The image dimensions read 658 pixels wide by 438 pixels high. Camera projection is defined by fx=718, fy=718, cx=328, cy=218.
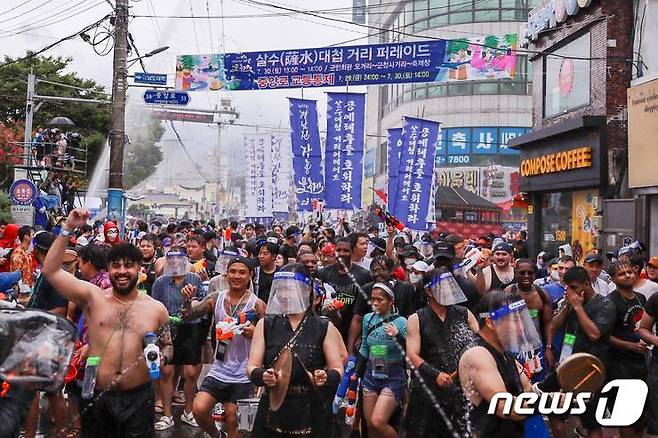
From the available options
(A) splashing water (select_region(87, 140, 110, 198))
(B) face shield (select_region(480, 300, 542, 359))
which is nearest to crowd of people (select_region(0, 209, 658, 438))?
(B) face shield (select_region(480, 300, 542, 359))

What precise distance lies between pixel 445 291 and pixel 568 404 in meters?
1.48

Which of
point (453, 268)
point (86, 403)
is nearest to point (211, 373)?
point (86, 403)

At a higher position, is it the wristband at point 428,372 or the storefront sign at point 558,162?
the storefront sign at point 558,162

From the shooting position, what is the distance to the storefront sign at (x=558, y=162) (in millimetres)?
17617

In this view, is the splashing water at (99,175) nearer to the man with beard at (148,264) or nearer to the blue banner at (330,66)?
the blue banner at (330,66)

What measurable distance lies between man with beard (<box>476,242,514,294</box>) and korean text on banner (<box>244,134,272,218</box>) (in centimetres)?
1435

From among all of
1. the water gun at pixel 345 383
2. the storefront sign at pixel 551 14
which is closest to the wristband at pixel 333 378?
the water gun at pixel 345 383

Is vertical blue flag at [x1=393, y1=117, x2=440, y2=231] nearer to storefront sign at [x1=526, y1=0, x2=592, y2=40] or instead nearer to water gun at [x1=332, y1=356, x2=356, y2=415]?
storefront sign at [x1=526, y1=0, x2=592, y2=40]

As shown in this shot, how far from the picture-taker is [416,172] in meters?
16.0

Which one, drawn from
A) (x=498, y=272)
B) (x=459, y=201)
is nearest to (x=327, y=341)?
(x=498, y=272)

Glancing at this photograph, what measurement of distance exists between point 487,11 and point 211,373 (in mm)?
44312

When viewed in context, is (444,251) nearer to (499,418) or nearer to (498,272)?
(498,272)

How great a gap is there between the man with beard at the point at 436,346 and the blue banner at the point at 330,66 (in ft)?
48.7

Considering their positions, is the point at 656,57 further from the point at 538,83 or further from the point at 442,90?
the point at 442,90
